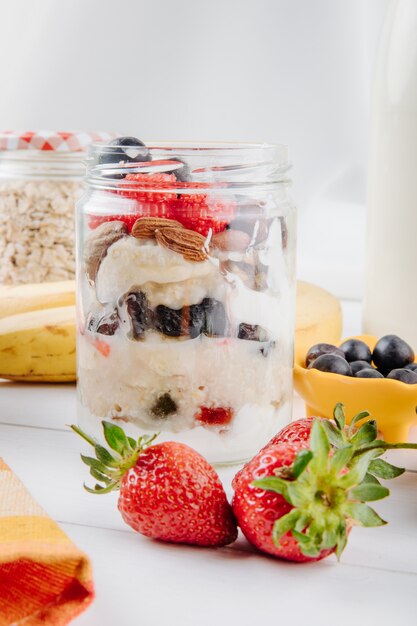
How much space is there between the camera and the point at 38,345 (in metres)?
1.04

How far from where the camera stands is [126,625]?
584mm

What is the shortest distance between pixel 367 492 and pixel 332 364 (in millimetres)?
304

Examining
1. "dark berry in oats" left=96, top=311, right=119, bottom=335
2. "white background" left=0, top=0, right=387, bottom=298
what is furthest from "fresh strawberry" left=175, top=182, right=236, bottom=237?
"white background" left=0, top=0, right=387, bottom=298

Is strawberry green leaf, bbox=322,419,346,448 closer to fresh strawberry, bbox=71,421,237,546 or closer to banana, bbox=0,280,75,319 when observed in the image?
fresh strawberry, bbox=71,421,237,546

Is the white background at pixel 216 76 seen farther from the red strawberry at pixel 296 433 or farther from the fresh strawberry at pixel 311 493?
the fresh strawberry at pixel 311 493

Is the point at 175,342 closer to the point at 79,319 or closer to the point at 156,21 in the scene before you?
the point at 79,319

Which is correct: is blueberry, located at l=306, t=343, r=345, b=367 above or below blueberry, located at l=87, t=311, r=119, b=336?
below

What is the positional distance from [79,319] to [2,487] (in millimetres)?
219

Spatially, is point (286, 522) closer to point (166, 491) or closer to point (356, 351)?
point (166, 491)

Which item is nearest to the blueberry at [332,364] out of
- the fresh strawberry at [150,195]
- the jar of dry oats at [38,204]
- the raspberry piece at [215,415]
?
the raspberry piece at [215,415]

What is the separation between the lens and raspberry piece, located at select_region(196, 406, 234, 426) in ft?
2.65

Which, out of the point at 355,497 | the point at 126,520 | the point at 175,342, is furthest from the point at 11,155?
the point at 355,497

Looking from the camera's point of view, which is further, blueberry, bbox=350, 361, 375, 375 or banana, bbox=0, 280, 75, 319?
banana, bbox=0, 280, 75, 319

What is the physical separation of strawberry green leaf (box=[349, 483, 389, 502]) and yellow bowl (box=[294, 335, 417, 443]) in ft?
0.86
